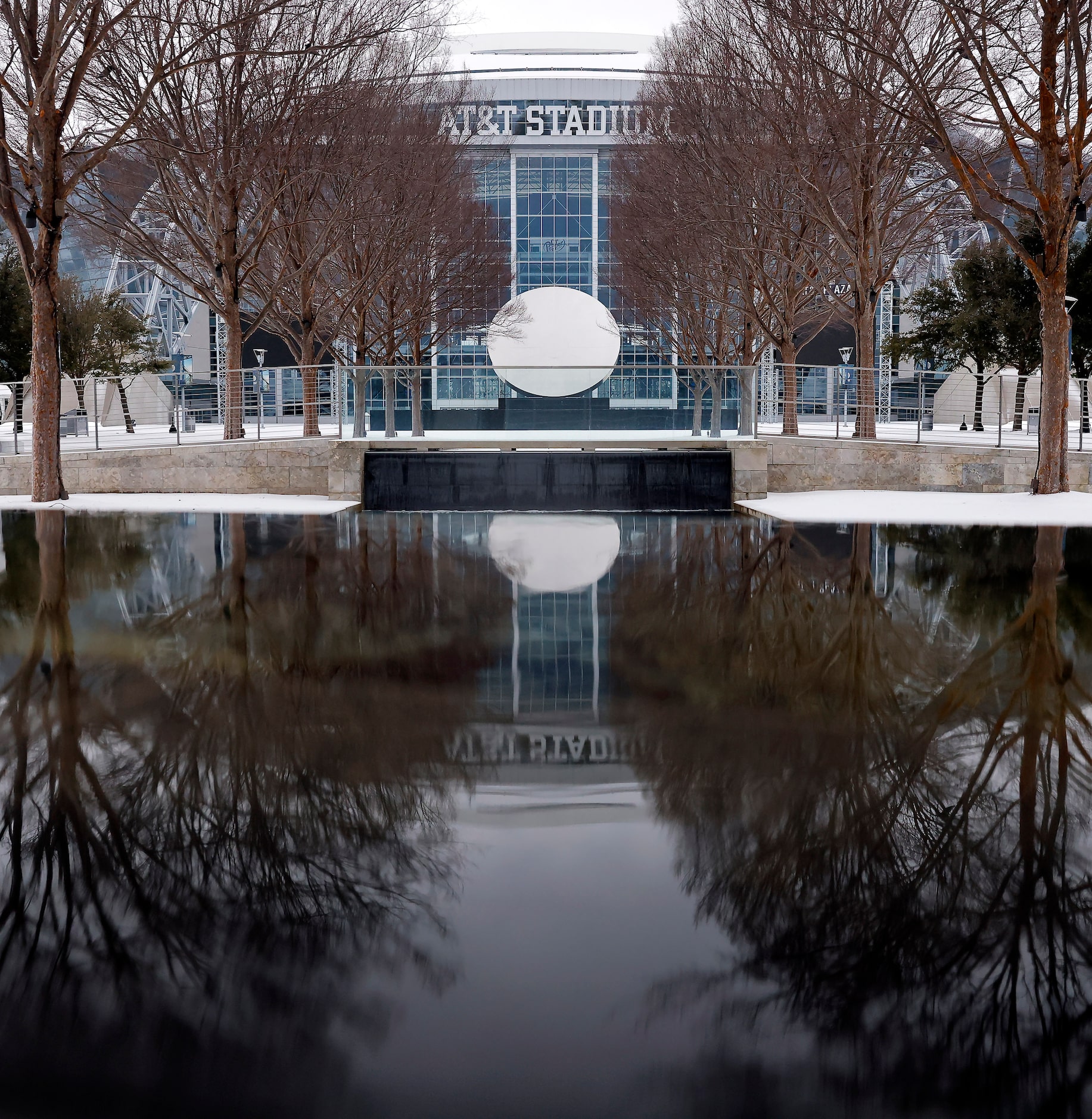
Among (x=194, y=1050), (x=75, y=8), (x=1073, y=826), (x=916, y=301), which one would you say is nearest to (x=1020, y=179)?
(x=916, y=301)

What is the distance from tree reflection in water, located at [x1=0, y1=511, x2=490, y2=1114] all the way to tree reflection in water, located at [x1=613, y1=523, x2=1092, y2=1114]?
0.99 metres

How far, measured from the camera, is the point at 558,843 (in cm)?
441

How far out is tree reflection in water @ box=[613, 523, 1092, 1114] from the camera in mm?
3006

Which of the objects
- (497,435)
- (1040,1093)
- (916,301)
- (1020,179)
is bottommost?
(1040,1093)

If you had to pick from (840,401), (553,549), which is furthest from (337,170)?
(553,549)

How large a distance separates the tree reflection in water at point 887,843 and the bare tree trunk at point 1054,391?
9.61 m

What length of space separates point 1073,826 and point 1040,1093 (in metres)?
1.92

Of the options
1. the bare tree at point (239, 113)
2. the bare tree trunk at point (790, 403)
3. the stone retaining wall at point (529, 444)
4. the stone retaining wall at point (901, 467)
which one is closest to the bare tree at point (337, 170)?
the bare tree at point (239, 113)

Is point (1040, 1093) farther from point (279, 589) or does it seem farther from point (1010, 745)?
point (279, 589)

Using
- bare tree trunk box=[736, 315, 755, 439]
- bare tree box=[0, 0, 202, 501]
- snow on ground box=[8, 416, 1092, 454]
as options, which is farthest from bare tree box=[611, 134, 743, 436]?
bare tree box=[0, 0, 202, 501]

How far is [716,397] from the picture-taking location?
20.0m

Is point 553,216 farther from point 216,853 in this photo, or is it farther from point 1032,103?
point 216,853

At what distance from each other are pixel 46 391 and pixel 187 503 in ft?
8.63

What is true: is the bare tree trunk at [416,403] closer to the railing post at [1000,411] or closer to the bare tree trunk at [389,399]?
the bare tree trunk at [389,399]
